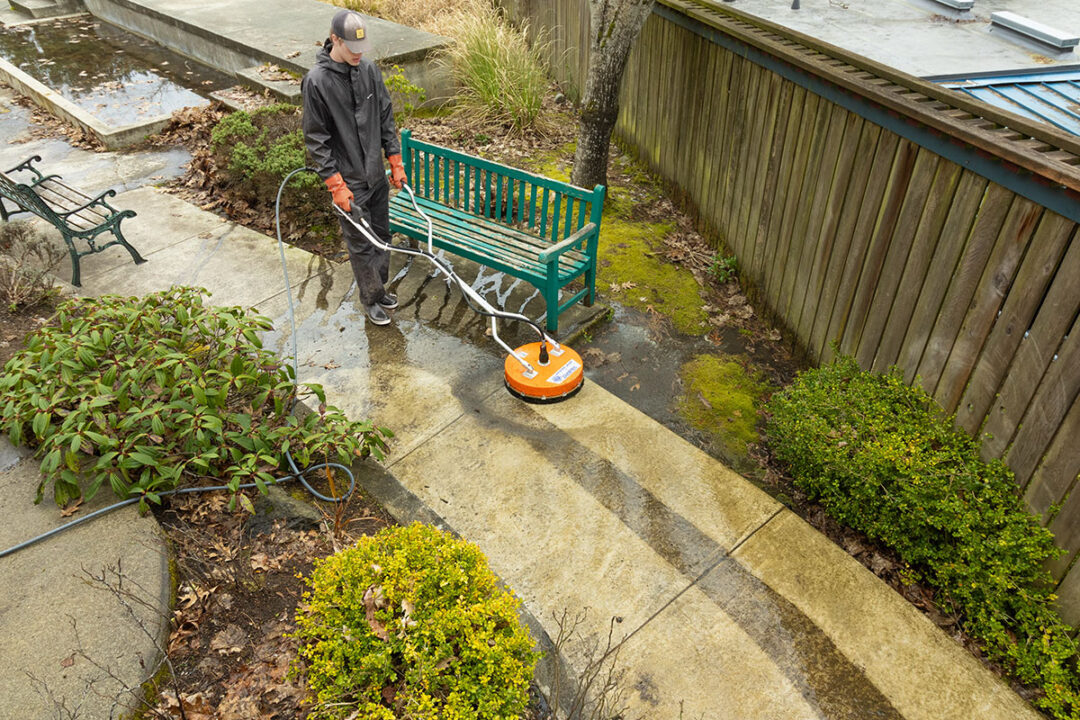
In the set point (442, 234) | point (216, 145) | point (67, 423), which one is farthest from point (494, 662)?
point (216, 145)

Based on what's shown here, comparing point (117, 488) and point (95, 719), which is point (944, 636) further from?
point (117, 488)

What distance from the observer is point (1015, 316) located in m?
3.34

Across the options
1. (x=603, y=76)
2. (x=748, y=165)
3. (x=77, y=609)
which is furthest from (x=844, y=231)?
(x=77, y=609)

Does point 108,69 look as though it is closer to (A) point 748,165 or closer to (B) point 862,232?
(A) point 748,165

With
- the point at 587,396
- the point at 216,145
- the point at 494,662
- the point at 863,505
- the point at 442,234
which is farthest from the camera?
the point at 216,145

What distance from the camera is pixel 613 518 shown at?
3820 mm

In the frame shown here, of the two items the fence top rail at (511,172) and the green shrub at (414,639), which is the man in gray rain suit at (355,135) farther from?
the green shrub at (414,639)

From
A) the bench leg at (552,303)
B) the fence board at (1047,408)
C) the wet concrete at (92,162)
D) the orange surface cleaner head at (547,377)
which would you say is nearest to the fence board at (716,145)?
the bench leg at (552,303)

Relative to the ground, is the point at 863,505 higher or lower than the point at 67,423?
lower

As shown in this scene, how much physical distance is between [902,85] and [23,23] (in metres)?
16.8

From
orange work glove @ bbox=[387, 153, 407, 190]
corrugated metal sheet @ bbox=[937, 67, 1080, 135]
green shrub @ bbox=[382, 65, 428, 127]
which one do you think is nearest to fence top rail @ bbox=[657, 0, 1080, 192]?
corrugated metal sheet @ bbox=[937, 67, 1080, 135]

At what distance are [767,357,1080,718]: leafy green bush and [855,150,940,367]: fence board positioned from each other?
0.38 meters

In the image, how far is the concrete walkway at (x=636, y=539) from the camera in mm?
3057

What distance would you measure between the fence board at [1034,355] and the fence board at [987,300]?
0.21m
